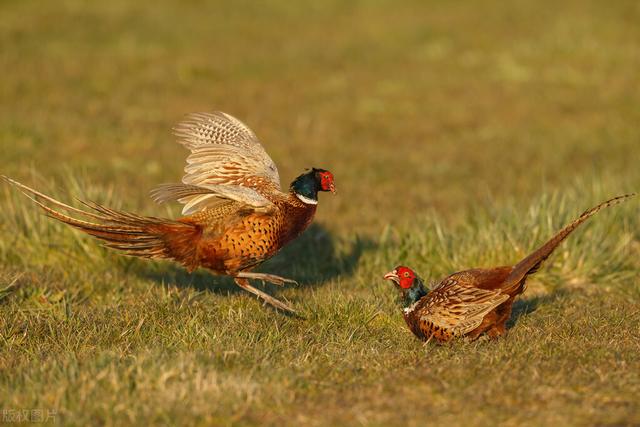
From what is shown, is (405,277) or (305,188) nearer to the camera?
(405,277)

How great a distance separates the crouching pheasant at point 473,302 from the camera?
561cm

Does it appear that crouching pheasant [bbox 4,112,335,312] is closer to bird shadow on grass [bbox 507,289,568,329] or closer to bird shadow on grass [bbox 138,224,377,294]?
→ bird shadow on grass [bbox 138,224,377,294]

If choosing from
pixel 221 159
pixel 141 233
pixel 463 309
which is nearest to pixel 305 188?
pixel 221 159

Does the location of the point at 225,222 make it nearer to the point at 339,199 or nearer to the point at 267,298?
the point at 267,298

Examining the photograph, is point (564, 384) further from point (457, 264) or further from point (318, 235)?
point (318, 235)

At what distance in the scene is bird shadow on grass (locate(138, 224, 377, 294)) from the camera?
723 centimetres

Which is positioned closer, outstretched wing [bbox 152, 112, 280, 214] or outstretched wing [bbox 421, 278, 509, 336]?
outstretched wing [bbox 421, 278, 509, 336]

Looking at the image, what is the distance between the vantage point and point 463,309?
5641 mm

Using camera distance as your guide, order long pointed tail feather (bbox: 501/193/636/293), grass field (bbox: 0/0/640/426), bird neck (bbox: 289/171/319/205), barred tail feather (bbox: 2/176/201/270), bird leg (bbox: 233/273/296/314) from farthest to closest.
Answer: bird neck (bbox: 289/171/319/205) < bird leg (bbox: 233/273/296/314) < barred tail feather (bbox: 2/176/201/270) < long pointed tail feather (bbox: 501/193/636/293) < grass field (bbox: 0/0/640/426)

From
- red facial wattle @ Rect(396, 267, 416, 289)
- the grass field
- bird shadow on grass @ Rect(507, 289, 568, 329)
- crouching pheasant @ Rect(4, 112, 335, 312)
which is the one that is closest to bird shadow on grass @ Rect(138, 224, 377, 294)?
the grass field

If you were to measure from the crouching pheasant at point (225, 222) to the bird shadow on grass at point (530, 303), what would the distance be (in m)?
1.56

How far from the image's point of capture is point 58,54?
616 inches

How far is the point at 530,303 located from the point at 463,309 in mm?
1393

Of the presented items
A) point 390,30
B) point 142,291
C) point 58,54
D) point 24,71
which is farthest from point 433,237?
point 390,30
